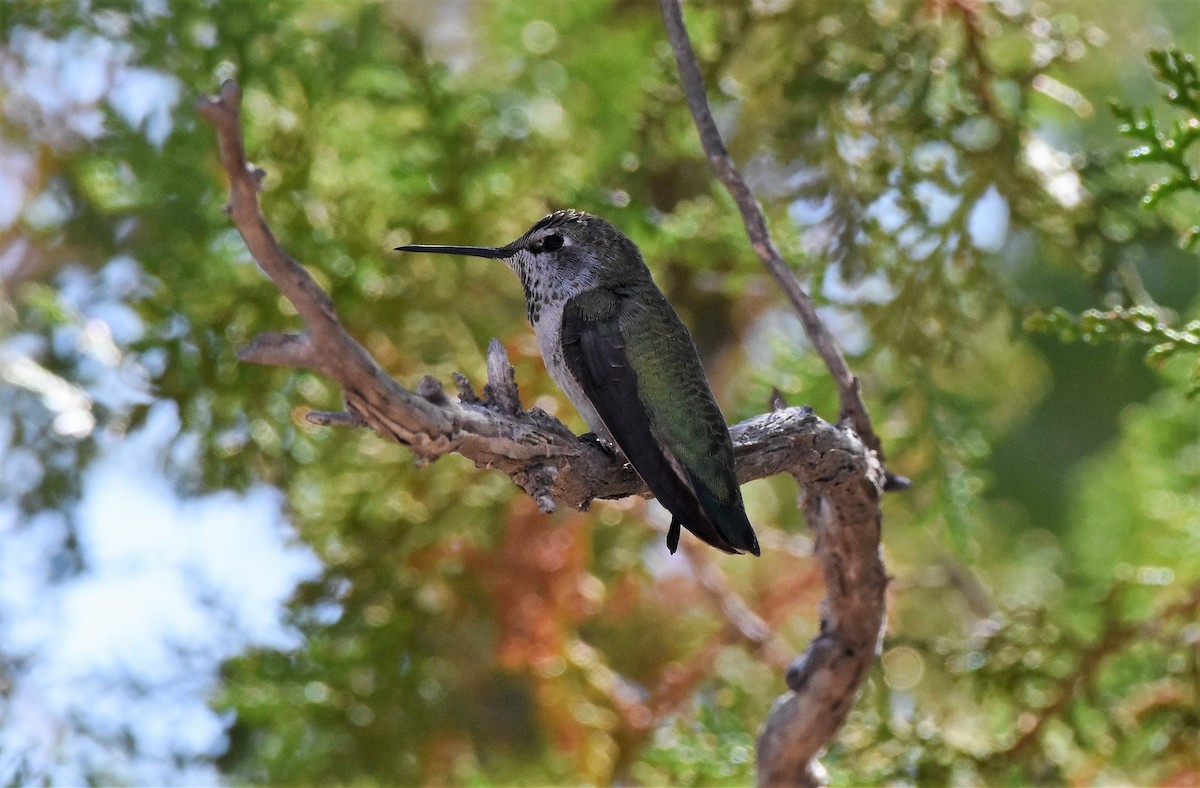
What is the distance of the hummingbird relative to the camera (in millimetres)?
2289

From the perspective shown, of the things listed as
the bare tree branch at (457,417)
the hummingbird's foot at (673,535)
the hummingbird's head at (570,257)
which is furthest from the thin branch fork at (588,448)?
the hummingbird's head at (570,257)

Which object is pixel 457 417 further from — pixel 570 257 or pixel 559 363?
pixel 570 257

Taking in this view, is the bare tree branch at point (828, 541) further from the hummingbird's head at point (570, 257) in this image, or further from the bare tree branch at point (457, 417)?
the hummingbird's head at point (570, 257)

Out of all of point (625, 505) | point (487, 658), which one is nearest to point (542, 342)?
point (625, 505)

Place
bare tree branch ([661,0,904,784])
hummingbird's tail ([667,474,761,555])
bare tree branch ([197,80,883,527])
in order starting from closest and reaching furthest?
bare tree branch ([197,80,883,527]) → hummingbird's tail ([667,474,761,555]) → bare tree branch ([661,0,904,784])

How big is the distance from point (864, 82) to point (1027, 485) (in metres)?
3.46

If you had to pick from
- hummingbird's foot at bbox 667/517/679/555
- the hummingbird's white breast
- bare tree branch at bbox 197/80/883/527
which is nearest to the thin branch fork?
bare tree branch at bbox 197/80/883/527

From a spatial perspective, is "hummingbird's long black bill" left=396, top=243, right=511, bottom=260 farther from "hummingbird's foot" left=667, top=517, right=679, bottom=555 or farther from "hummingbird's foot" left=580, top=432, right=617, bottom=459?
"hummingbird's foot" left=667, top=517, right=679, bottom=555

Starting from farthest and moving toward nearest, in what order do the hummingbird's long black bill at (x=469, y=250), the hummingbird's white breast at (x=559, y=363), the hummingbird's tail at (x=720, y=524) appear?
the hummingbird's long black bill at (x=469, y=250)
the hummingbird's white breast at (x=559, y=363)
the hummingbird's tail at (x=720, y=524)

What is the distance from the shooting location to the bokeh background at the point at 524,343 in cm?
341

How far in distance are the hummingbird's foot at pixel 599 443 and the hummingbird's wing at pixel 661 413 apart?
6cm

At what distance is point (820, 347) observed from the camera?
2.54 m

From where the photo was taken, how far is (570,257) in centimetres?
303

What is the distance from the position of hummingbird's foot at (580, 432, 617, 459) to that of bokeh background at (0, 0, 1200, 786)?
35.7 inches
